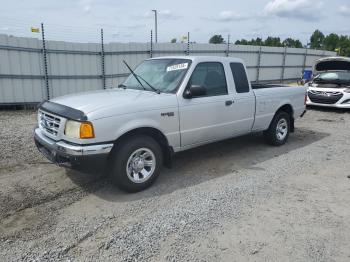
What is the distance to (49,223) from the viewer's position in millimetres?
3594

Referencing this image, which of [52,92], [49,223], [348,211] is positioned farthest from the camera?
[52,92]

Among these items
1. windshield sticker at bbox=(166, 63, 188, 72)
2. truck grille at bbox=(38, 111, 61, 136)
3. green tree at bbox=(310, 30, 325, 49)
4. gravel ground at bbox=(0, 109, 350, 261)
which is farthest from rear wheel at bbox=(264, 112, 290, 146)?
green tree at bbox=(310, 30, 325, 49)

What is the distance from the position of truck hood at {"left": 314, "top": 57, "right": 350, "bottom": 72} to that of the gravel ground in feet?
28.5

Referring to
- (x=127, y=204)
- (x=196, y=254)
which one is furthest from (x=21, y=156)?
(x=196, y=254)

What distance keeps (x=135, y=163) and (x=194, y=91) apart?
1359 millimetres

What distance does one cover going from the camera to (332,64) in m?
13.6

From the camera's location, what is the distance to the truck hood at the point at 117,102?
397 cm

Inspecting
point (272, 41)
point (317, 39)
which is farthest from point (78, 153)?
point (317, 39)

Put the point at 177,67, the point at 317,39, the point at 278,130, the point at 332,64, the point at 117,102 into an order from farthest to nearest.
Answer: the point at 317,39, the point at 332,64, the point at 278,130, the point at 177,67, the point at 117,102

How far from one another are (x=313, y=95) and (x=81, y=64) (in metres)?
8.50

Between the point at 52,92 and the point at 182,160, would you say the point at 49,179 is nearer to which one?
the point at 182,160

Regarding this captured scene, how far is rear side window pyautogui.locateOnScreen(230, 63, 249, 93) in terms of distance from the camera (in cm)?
570

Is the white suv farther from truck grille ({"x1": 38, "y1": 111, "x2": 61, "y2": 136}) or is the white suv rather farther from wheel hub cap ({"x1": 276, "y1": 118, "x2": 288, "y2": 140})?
truck grille ({"x1": 38, "y1": 111, "x2": 61, "y2": 136})

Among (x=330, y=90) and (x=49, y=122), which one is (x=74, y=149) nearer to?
(x=49, y=122)
